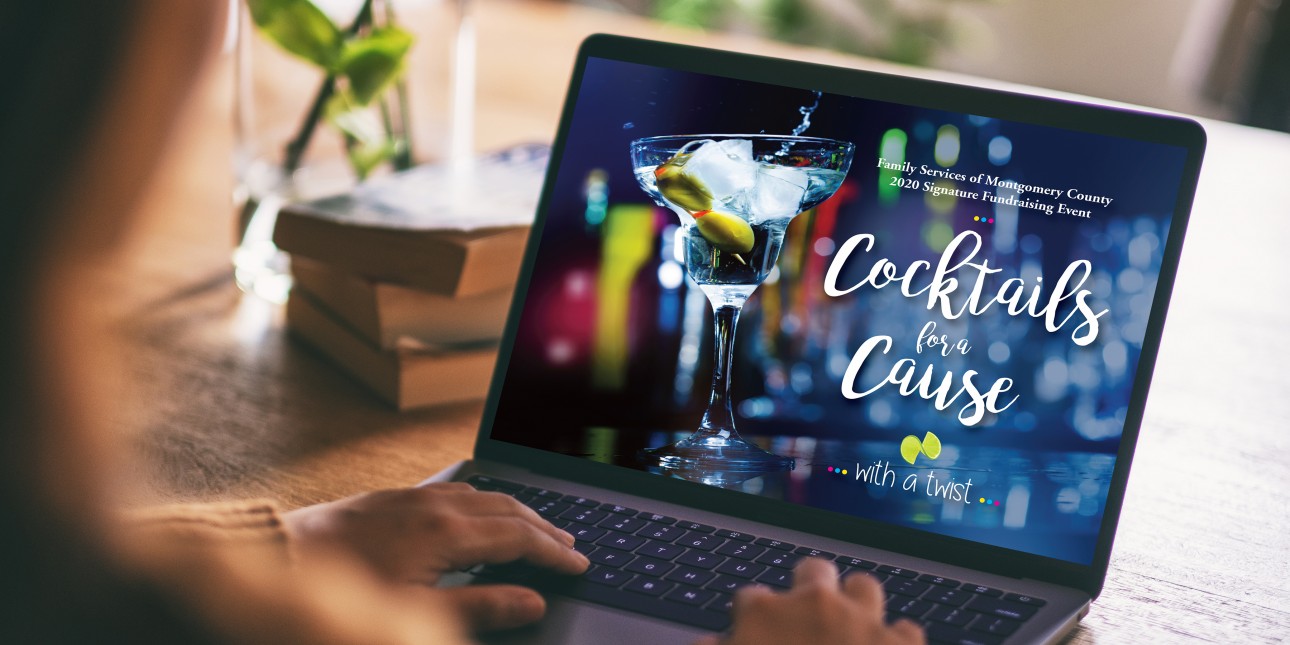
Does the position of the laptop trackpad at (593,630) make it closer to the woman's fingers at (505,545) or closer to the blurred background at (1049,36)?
the woman's fingers at (505,545)

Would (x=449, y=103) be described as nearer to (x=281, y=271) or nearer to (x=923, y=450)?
(x=281, y=271)

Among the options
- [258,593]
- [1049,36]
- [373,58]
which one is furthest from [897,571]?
[1049,36]

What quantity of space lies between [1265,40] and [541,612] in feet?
10.1

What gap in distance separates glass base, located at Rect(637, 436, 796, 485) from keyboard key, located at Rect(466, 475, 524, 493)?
0.28 feet

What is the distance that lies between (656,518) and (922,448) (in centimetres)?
17

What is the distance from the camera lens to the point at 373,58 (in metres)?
1.00

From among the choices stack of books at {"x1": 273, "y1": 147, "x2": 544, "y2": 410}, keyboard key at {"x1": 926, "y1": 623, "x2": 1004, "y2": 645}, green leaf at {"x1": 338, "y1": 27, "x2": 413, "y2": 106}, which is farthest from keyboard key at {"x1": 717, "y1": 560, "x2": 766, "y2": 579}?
green leaf at {"x1": 338, "y1": 27, "x2": 413, "y2": 106}

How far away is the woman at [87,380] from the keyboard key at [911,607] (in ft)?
0.89

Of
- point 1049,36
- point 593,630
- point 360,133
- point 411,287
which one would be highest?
point 1049,36

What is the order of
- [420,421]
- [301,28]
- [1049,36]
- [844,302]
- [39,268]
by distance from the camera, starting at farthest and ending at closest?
[1049,36]
[301,28]
[420,421]
[844,302]
[39,268]

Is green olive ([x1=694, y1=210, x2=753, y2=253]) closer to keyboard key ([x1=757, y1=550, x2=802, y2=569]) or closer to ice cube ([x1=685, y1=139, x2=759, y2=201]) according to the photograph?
ice cube ([x1=685, y1=139, x2=759, y2=201])

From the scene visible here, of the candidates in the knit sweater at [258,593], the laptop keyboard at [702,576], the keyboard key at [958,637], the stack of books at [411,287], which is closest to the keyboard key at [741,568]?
the laptop keyboard at [702,576]

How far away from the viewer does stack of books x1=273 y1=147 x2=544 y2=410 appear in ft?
2.90

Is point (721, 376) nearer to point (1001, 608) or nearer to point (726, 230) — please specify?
point (726, 230)
